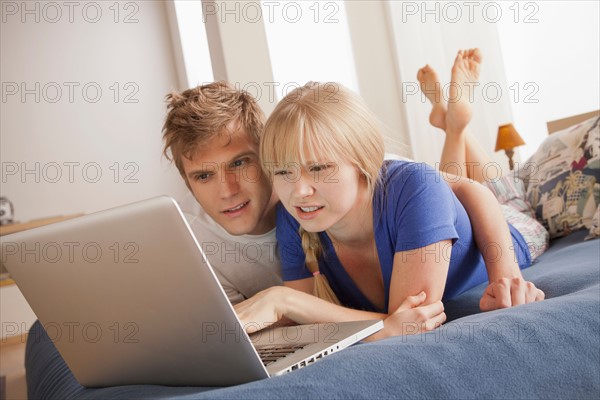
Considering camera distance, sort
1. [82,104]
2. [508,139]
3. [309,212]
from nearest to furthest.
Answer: [309,212]
[508,139]
[82,104]

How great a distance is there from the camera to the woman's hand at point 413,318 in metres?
1.20

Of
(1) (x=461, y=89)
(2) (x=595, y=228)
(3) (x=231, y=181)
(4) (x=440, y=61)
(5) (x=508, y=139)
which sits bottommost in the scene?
(2) (x=595, y=228)

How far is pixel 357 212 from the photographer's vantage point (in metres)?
1.44

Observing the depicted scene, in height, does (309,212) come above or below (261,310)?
above

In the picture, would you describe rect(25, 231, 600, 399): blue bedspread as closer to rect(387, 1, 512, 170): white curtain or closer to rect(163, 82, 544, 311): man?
rect(163, 82, 544, 311): man

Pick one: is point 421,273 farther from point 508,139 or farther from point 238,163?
point 508,139

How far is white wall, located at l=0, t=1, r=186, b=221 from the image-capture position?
5664 mm

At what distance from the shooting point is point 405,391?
82cm

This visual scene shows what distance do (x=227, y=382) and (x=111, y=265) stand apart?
22 cm

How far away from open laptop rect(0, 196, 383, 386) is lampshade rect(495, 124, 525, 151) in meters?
2.57

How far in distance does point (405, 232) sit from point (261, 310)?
31 cm

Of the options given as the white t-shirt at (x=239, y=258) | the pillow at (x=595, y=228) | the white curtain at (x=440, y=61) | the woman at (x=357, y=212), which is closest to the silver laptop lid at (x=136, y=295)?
the woman at (x=357, y=212)

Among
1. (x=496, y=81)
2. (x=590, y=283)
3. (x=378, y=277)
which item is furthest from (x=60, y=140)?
(x=590, y=283)

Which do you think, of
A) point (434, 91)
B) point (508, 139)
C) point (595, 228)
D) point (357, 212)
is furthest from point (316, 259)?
point (508, 139)
